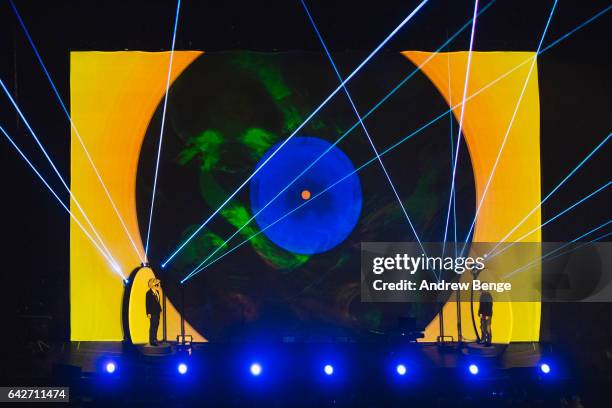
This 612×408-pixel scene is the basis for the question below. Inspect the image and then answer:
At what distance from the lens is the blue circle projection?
5230 mm

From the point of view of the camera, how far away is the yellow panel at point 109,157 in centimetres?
522

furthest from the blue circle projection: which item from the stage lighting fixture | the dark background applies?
the stage lighting fixture

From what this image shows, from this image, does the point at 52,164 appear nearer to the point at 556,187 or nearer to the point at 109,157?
the point at 109,157

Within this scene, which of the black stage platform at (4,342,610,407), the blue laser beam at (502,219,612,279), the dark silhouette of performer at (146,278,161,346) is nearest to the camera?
the black stage platform at (4,342,610,407)

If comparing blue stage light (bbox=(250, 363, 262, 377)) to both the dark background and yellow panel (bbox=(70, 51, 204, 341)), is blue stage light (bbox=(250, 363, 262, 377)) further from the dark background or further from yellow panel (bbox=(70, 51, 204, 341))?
the dark background

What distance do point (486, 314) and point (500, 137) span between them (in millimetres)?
1735

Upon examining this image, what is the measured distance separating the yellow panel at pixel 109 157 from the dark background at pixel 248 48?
12 cm

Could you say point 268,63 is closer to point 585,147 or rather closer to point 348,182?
point 348,182

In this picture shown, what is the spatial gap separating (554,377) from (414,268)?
1.53 metres

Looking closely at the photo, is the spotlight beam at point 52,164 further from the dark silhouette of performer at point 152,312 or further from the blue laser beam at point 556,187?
the blue laser beam at point 556,187

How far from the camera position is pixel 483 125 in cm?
525

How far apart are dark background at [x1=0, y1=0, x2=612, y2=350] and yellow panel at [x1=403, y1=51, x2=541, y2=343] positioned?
11 centimetres

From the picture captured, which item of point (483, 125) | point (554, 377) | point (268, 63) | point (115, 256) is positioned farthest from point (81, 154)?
point (554, 377)

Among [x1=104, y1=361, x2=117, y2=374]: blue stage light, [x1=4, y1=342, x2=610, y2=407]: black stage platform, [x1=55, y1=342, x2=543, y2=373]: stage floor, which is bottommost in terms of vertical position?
[x1=4, y1=342, x2=610, y2=407]: black stage platform
